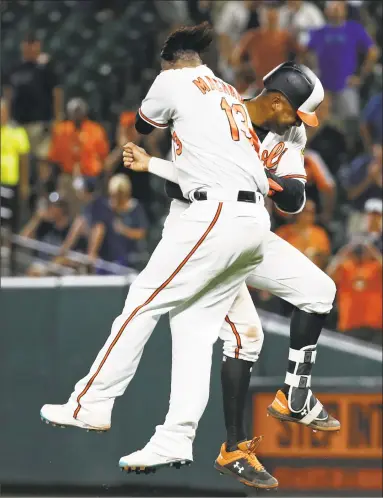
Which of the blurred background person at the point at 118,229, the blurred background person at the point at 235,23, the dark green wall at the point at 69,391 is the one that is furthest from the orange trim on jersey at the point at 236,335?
the blurred background person at the point at 235,23

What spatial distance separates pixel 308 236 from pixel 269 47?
8.65ft

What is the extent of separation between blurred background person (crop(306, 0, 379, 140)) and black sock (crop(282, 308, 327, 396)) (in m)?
6.21

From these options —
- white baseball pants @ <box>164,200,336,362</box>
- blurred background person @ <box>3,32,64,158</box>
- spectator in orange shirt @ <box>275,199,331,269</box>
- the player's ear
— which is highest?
blurred background person @ <box>3,32,64,158</box>

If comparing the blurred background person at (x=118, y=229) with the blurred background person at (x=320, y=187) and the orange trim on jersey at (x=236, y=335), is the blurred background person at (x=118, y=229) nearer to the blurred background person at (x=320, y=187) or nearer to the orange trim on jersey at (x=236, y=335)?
the blurred background person at (x=320, y=187)

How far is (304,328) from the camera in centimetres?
702

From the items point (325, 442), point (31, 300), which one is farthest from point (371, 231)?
point (31, 300)

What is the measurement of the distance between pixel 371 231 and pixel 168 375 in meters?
2.25

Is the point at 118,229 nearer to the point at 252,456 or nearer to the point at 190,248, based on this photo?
the point at 252,456

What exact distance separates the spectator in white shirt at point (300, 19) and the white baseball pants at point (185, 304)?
7004 mm

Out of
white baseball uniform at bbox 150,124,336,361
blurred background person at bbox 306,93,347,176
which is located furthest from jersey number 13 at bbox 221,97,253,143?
blurred background person at bbox 306,93,347,176

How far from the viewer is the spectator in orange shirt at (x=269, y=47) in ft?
42.9

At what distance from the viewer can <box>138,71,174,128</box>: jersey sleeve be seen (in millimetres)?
6477

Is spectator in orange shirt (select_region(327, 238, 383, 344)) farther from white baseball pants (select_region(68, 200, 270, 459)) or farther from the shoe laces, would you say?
white baseball pants (select_region(68, 200, 270, 459))

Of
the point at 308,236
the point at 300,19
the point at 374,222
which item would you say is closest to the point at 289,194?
the point at 308,236
